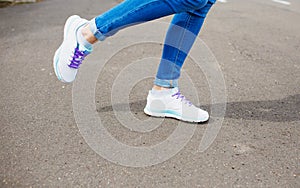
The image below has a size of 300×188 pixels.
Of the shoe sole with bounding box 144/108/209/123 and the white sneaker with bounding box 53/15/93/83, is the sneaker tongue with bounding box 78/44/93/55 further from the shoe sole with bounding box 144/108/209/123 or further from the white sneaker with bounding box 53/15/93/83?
the shoe sole with bounding box 144/108/209/123

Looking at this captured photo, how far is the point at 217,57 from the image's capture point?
4.18 metres

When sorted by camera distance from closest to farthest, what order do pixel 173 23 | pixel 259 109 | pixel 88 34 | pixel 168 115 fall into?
pixel 88 34 < pixel 173 23 < pixel 168 115 < pixel 259 109

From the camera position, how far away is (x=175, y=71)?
2695 mm

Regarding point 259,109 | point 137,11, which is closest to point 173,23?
point 137,11

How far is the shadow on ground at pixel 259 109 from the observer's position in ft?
9.37

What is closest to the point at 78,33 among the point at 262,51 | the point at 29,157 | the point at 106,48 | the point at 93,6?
the point at 29,157

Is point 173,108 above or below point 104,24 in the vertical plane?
below

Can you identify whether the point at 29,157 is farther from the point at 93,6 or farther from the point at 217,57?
the point at 93,6

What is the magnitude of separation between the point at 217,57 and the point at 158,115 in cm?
162

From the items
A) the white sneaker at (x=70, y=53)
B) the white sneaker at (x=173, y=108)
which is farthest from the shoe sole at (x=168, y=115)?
the white sneaker at (x=70, y=53)

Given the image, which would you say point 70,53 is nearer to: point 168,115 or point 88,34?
point 88,34

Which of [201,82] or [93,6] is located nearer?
[201,82]

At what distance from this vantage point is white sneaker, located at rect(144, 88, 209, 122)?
8.91 ft

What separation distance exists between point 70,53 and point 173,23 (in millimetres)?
676
